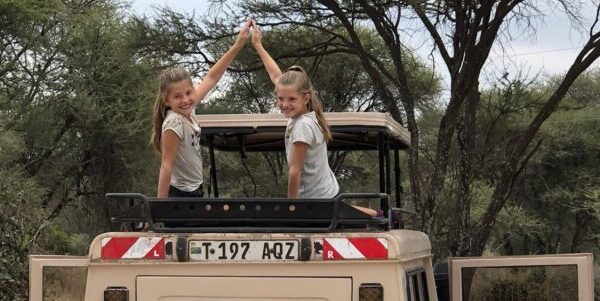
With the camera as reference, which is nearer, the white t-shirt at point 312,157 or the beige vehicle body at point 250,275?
the beige vehicle body at point 250,275

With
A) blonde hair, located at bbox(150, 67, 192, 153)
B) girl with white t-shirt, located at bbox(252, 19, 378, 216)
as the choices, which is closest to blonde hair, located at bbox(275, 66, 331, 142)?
girl with white t-shirt, located at bbox(252, 19, 378, 216)

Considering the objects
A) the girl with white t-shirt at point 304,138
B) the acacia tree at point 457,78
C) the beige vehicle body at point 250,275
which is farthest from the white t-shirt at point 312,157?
the acacia tree at point 457,78

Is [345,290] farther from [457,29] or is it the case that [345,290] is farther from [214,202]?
[457,29]

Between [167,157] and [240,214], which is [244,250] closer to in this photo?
[240,214]

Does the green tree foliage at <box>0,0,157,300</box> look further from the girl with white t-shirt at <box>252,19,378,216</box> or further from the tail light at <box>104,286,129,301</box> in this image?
the tail light at <box>104,286,129,301</box>

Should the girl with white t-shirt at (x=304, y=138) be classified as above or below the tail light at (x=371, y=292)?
above

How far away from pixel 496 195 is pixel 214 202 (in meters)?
12.1

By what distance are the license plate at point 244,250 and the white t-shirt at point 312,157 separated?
0.67 metres

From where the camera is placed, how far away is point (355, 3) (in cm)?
1578

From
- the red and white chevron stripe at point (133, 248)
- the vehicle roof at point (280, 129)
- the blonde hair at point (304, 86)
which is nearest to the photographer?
the red and white chevron stripe at point (133, 248)

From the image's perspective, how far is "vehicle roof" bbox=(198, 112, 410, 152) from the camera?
498 centimetres

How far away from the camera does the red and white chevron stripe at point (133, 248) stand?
13.1ft

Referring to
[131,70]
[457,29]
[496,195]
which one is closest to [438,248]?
[496,195]

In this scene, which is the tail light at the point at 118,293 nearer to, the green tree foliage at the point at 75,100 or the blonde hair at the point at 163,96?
the blonde hair at the point at 163,96
